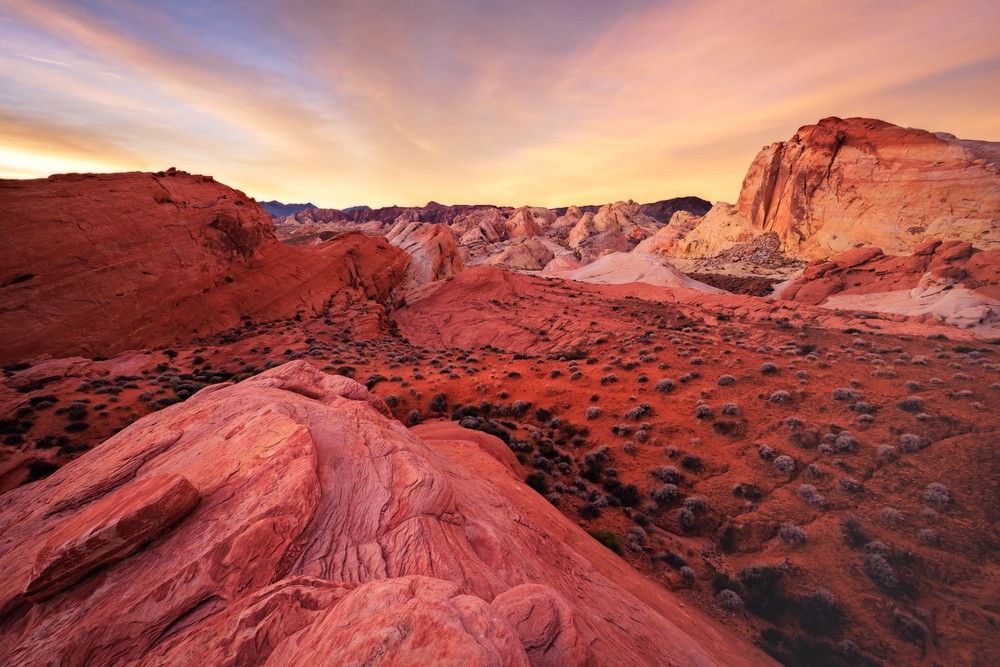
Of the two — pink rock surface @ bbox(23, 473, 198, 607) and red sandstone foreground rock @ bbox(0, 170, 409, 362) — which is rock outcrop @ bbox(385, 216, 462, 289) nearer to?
red sandstone foreground rock @ bbox(0, 170, 409, 362)

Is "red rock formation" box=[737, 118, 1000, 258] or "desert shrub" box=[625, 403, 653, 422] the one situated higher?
"red rock formation" box=[737, 118, 1000, 258]

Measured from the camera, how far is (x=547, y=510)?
31.7 ft

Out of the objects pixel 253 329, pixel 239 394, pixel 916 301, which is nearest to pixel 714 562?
pixel 239 394

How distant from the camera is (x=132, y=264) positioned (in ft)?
78.6

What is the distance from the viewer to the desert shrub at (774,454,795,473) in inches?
461

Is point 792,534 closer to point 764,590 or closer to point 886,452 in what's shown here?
point 764,590

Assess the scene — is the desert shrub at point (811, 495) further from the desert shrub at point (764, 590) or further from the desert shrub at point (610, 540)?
the desert shrub at point (610, 540)

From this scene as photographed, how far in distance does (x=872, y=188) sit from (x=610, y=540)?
2955 inches

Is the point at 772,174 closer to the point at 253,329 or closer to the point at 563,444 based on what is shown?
the point at 563,444

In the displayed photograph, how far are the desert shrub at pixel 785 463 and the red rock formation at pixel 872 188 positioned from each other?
200 feet

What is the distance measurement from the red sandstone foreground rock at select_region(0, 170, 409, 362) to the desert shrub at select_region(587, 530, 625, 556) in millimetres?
31214

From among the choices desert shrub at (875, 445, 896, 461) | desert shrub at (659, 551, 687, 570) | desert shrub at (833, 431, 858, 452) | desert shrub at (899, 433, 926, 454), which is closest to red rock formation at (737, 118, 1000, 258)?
desert shrub at (899, 433, 926, 454)

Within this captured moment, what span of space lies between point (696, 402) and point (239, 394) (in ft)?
Answer: 57.6

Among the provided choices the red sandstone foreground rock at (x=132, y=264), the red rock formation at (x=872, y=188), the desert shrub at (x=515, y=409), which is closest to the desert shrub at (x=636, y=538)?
the desert shrub at (x=515, y=409)
